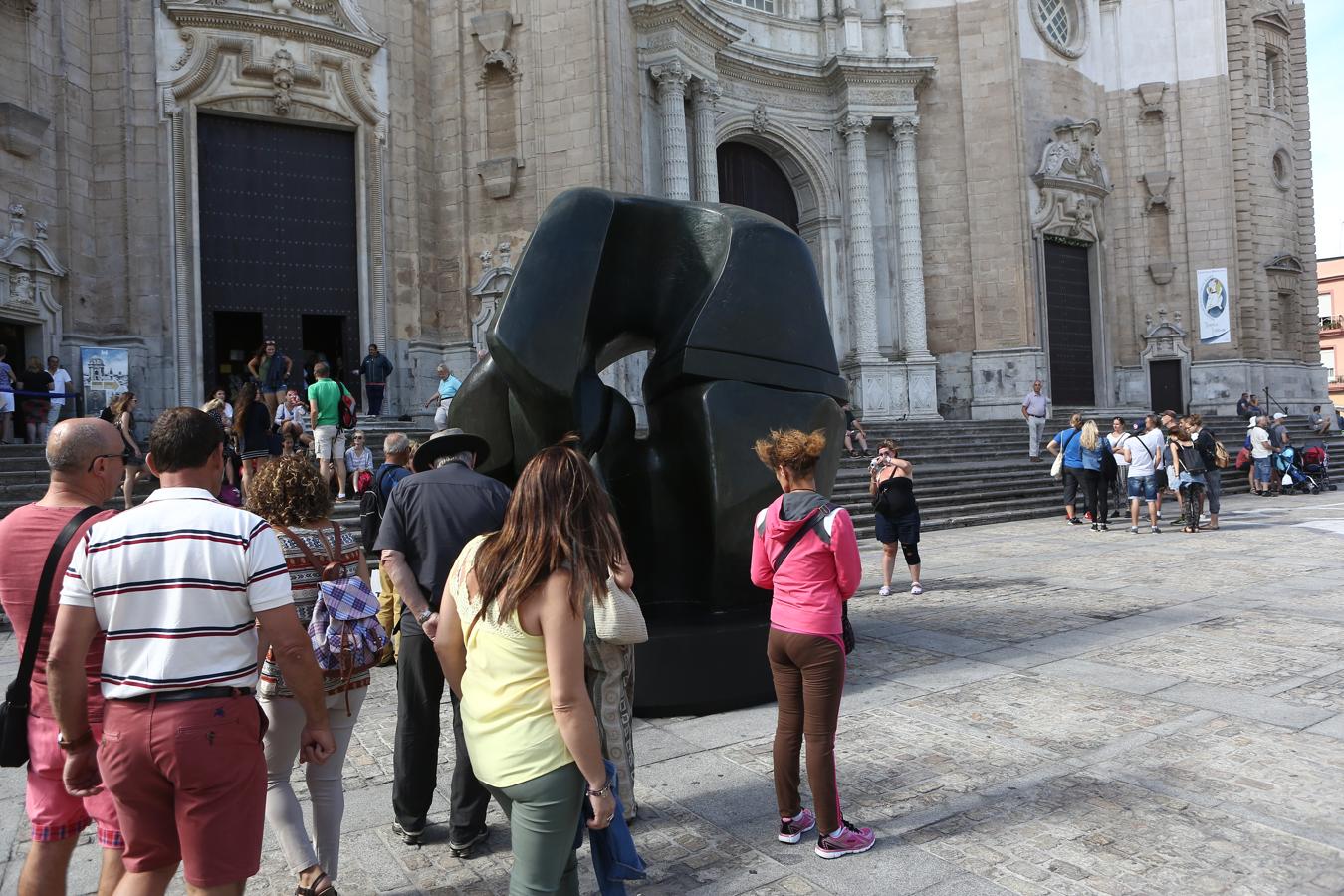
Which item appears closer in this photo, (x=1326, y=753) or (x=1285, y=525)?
(x=1326, y=753)

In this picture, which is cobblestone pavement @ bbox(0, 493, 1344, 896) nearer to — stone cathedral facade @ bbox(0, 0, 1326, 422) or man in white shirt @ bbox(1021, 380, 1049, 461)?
man in white shirt @ bbox(1021, 380, 1049, 461)

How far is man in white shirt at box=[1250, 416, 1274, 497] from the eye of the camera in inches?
682

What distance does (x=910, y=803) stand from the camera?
138 inches

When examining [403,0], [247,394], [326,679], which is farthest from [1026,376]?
[326,679]

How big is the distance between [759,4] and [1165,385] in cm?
1621

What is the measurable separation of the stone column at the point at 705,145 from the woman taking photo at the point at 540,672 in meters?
19.2

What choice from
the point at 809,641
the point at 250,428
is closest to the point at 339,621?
the point at 809,641

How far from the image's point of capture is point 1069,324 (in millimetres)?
26625

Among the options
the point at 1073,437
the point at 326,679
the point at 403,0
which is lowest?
the point at 326,679

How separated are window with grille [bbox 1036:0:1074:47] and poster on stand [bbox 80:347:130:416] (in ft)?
79.8

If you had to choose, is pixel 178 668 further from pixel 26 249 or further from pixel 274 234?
pixel 274 234

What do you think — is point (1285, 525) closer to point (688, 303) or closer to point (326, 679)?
point (688, 303)

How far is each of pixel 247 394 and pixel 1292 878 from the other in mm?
9178

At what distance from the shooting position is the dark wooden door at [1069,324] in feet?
85.5
